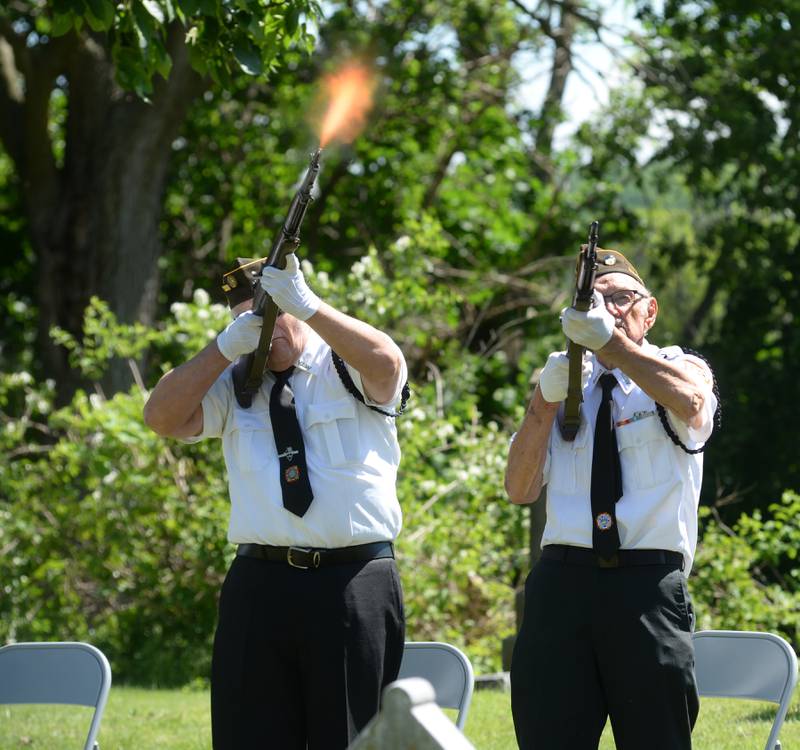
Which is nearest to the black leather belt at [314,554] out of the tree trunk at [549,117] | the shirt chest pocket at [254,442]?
the shirt chest pocket at [254,442]

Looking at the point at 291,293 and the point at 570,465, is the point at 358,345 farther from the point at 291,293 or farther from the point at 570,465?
the point at 570,465

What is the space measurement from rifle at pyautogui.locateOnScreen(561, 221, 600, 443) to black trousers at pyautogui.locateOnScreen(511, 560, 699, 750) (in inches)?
15.4

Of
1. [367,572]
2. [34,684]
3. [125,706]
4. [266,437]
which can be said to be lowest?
[125,706]

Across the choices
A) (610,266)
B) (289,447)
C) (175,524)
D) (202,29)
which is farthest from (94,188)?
(610,266)

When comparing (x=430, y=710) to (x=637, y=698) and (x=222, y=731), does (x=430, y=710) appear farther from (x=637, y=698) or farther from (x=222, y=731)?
(x=222, y=731)

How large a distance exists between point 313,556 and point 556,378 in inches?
32.1

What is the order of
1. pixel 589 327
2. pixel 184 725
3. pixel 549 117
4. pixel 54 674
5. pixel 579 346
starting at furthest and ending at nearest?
pixel 549 117, pixel 184 725, pixel 54 674, pixel 579 346, pixel 589 327

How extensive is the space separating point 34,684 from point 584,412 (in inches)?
79.3

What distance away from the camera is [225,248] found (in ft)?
51.9

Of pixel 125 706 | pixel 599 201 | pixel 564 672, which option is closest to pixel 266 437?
pixel 564 672

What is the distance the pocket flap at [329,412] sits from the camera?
3.51 metres

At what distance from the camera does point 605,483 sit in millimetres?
3320

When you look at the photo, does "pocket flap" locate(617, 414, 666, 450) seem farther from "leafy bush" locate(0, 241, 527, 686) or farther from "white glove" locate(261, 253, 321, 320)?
"leafy bush" locate(0, 241, 527, 686)

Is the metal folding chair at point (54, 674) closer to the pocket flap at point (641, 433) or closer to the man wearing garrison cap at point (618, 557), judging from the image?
the man wearing garrison cap at point (618, 557)
